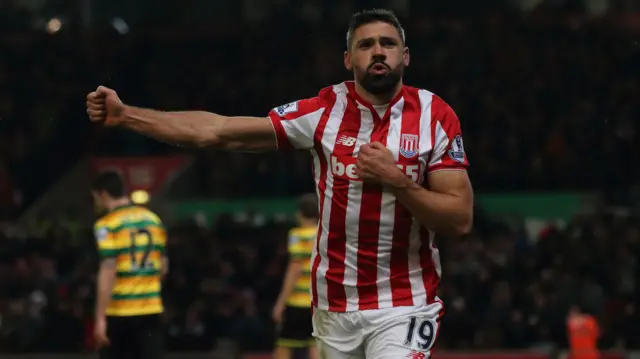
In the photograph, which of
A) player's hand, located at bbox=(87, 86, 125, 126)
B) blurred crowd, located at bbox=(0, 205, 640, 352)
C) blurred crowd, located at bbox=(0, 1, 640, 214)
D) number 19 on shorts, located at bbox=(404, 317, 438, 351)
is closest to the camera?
player's hand, located at bbox=(87, 86, 125, 126)

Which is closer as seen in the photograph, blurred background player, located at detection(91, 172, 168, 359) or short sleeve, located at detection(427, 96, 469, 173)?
short sleeve, located at detection(427, 96, 469, 173)

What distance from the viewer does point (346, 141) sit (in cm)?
454

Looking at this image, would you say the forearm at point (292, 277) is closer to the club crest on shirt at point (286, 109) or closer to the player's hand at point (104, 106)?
the club crest on shirt at point (286, 109)

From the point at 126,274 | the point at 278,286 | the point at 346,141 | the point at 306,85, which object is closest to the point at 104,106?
the point at 346,141

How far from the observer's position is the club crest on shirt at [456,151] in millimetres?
4473

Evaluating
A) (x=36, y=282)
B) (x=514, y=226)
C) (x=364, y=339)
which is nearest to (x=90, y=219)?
(x=36, y=282)

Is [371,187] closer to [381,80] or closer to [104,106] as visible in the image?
[381,80]

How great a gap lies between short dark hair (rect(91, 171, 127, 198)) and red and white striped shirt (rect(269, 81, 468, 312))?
3245 mm

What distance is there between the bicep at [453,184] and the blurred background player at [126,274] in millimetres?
3606

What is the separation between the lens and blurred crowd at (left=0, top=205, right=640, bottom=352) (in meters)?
11.7

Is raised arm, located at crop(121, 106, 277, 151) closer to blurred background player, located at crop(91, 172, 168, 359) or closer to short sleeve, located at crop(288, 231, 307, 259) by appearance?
blurred background player, located at crop(91, 172, 168, 359)

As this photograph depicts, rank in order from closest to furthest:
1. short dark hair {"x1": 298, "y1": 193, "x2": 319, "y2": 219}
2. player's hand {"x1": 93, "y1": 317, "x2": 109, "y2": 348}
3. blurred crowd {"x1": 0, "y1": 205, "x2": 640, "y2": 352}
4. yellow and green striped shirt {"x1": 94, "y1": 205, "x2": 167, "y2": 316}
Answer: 1. yellow and green striped shirt {"x1": 94, "y1": 205, "x2": 167, "y2": 316}
2. player's hand {"x1": 93, "y1": 317, "x2": 109, "y2": 348}
3. short dark hair {"x1": 298, "y1": 193, "x2": 319, "y2": 219}
4. blurred crowd {"x1": 0, "y1": 205, "x2": 640, "y2": 352}

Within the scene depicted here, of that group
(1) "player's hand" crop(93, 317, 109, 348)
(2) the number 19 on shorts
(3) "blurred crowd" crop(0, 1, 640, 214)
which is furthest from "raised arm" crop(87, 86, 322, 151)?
(3) "blurred crowd" crop(0, 1, 640, 214)

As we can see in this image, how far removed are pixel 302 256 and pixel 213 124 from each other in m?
4.79
